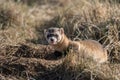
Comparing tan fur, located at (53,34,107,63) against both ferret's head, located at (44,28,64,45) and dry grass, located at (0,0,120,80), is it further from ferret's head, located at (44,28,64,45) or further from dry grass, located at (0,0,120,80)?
dry grass, located at (0,0,120,80)

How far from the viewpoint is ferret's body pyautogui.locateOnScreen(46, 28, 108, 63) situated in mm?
7824

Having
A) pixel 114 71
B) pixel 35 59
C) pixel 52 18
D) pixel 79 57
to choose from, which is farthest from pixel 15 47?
pixel 52 18

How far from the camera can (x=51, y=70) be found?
752 cm

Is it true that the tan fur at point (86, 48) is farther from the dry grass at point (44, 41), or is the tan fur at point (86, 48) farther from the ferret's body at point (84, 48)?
the dry grass at point (44, 41)

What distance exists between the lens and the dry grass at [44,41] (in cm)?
733

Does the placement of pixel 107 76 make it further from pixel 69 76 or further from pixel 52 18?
pixel 52 18

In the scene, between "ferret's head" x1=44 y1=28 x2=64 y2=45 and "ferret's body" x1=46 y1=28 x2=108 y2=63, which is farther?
"ferret's body" x1=46 y1=28 x2=108 y2=63

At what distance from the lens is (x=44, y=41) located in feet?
30.7

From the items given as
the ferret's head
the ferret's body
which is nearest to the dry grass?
the ferret's body

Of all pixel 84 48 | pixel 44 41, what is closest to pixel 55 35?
pixel 84 48

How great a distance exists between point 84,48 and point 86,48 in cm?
5

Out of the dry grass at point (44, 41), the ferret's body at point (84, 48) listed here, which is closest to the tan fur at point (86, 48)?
the ferret's body at point (84, 48)

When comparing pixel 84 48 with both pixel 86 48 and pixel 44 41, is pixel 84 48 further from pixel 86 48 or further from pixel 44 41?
pixel 44 41

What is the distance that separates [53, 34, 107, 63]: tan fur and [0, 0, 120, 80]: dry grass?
0.20 metres
